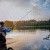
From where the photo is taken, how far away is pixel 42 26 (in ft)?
9.46

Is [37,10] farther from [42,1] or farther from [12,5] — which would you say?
[12,5]

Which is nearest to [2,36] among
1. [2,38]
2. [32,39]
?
[2,38]

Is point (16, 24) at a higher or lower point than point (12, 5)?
lower

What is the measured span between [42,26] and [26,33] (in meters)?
0.26

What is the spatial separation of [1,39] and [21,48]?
0.32m

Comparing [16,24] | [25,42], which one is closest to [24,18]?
[16,24]

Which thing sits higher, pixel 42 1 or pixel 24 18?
pixel 42 1

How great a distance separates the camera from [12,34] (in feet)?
9.37

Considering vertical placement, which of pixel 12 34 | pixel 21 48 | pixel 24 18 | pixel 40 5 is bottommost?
pixel 21 48

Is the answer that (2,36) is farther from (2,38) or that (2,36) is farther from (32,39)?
(32,39)

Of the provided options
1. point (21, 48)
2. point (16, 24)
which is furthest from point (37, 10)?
point (21, 48)

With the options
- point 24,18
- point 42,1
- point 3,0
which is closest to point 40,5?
point 42,1

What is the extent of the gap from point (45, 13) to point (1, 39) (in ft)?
2.48

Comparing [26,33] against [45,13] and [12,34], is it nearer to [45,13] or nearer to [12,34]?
[12,34]
